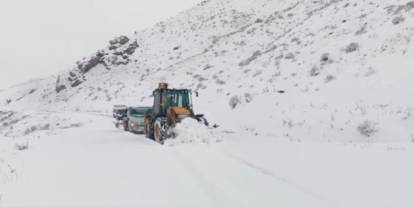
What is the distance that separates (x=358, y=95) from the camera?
744 inches

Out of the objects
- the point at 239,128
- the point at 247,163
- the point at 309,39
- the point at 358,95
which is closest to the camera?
the point at 247,163

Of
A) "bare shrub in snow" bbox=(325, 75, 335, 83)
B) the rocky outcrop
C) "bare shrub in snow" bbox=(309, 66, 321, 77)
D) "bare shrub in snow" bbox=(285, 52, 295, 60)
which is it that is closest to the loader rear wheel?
"bare shrub in snow" bbox=(325, 75, 335, 83)

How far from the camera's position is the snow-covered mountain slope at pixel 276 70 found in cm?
1788

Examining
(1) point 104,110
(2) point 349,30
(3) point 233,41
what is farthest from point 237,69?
(1) point 104,110

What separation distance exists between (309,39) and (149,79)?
23.6 meters

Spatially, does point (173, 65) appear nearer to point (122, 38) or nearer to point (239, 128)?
point (122, 38)

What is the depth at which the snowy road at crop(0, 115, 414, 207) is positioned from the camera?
290 inches

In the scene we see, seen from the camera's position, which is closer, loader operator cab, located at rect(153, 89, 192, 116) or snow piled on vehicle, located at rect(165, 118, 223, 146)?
snow piled on vehicle, located at rect(165, 118, 223, 146)

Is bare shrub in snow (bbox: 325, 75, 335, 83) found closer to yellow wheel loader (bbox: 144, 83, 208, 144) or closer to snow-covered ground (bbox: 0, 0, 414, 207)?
snow-covered ground (bbox: 0, 0, 414, 207)

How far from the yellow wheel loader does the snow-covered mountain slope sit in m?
3.82

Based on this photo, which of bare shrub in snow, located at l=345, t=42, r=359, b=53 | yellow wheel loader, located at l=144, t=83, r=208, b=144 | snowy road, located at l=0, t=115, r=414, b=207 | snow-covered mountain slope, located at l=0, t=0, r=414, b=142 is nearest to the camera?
snowy road, located at l=0, t=115, r=414, b=207

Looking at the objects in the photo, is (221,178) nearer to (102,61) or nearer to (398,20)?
(398,20)

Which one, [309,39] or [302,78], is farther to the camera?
[309,39]

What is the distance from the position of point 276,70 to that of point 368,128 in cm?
1287
